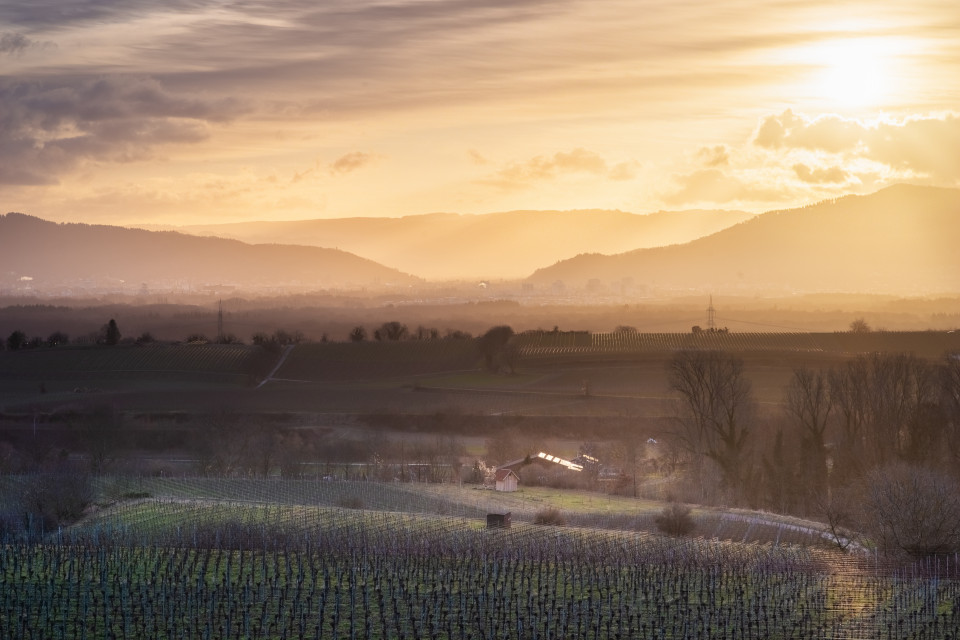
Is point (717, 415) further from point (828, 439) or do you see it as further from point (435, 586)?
point (435, 586)

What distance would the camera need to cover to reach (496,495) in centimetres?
6544

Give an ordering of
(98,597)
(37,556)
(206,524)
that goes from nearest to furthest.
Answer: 1. (98,597)
2. (37,556)
3. (206,524)

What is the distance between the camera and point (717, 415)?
78.8 metres

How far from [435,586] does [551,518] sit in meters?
17.0

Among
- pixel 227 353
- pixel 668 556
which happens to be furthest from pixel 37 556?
pixel 227 353

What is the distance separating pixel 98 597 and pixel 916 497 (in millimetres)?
28647

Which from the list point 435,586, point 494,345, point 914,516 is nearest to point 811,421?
point 914,516

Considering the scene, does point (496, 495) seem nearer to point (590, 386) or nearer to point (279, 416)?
point (279, 416)

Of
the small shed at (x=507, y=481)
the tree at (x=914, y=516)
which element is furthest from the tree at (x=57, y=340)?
the tree at (x=914, y=516)

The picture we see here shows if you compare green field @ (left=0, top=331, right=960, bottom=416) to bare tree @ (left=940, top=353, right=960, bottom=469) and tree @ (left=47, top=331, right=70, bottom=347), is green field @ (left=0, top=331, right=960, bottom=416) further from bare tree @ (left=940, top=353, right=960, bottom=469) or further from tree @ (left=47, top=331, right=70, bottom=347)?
bare tree @ (left=940, top=353, right=960, bottom=469)

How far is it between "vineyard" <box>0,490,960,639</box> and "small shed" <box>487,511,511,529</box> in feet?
3.73

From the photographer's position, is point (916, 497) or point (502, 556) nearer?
point (502, 556)

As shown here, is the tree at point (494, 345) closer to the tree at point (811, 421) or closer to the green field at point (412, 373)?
the green field at point (412, 373)

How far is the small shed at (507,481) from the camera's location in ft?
224
